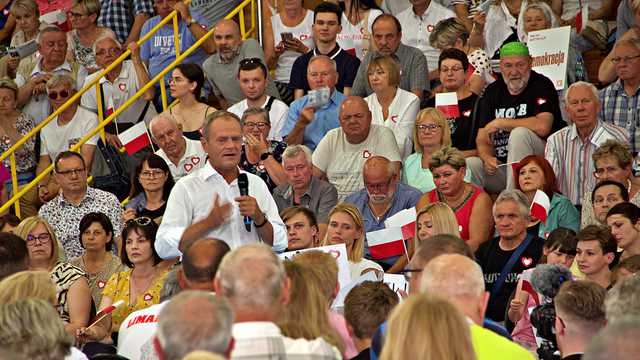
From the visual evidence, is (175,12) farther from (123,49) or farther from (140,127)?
(140,127)

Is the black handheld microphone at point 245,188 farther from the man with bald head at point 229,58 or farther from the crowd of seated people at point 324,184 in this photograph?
the man with bald head at point 229,58

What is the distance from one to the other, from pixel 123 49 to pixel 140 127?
258 centimetres

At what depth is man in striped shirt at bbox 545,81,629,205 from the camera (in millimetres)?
9898

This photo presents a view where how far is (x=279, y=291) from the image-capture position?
455 centimetres

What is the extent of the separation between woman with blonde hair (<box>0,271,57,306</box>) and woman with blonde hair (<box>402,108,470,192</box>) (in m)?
4.95

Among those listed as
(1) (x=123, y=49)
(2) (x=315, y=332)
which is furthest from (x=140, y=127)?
(2) (x=315, y=332)

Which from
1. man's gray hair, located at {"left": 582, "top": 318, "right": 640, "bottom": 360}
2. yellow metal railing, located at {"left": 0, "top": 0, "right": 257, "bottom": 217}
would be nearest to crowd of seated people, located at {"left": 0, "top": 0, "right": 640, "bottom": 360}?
man's gray hair, located at {"left": 582, "top": 318, "right": 640, "bottom": 360}

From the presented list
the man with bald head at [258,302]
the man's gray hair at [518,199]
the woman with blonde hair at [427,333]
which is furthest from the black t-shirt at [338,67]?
the woman with blonde hair at [427,333]

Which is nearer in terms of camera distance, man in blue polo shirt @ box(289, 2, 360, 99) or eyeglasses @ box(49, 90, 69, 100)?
man in blue polo shirt @ box(289, 2, 360, 99)

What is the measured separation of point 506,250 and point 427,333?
4.58 metres

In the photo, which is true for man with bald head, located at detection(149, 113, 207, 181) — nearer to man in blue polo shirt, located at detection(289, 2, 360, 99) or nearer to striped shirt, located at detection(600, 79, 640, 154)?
man in blue polo shirt, located at detection(289, 2, 360, 99)

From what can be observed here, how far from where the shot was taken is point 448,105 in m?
10.7

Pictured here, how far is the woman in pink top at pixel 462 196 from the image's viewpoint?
368 inches

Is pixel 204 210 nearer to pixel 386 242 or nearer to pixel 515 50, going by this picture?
pixel 386 242
